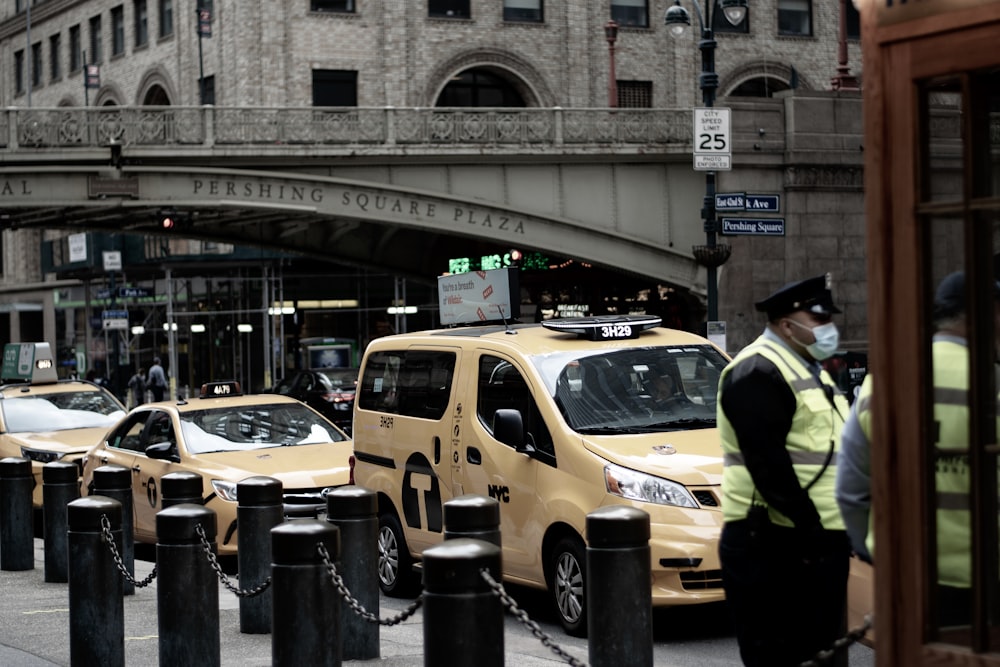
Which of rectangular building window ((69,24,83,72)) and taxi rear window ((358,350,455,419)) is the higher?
rectangular building window ((69,24,83,72))

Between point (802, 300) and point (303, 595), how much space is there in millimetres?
2691

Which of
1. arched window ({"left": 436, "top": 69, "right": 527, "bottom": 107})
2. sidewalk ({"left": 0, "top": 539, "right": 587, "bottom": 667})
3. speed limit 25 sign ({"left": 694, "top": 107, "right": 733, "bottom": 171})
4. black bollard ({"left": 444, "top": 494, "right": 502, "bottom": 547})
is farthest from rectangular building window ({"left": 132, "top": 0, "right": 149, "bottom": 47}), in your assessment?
black bollard ({"left": 444, "top": 494, "right": 502, "bottom": 547})

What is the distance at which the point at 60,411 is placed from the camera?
18328 mm

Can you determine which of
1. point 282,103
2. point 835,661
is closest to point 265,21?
point 282,103

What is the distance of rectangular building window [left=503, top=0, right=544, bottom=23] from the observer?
4622 cm

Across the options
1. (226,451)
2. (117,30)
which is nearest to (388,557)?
(226,451)

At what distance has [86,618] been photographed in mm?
8016

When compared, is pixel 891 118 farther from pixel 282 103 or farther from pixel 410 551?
pixel 282 103

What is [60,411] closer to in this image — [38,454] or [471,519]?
[38,454]

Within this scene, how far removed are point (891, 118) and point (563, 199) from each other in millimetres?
28940

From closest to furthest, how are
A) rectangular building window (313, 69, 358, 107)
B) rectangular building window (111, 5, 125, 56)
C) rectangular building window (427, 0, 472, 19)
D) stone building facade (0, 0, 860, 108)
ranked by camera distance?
stone building facade (0, 0, 860, 108) < rectangular building window (313, 69, 358, 107) < rectangular building window (427, 0, 472, 19) < rectangular building window (111, 5, 125, 56)

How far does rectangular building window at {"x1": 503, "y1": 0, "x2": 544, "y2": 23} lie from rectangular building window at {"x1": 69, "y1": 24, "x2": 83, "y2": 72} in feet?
62.1

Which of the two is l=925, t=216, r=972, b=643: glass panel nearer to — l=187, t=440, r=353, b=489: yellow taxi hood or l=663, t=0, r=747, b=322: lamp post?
l=187, t=440, r=353, b=489: yellow taxi hood

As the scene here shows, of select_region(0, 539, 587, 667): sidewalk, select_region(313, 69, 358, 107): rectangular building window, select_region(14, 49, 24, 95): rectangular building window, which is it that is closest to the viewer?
select_region(0, 539, 587, 667): sidewalk
